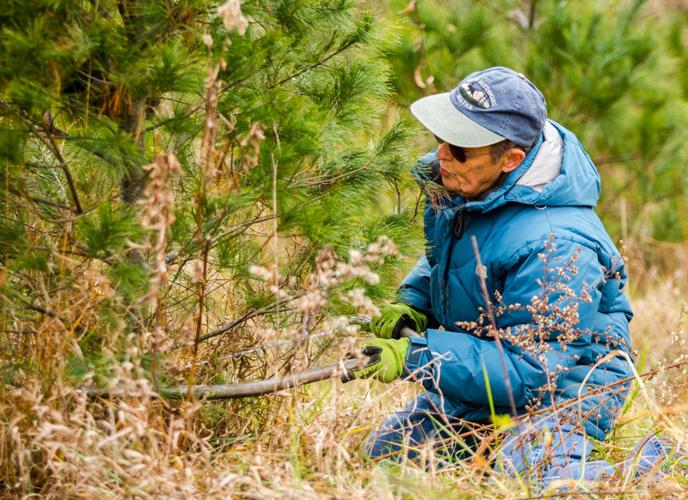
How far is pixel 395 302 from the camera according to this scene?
2.94 metres

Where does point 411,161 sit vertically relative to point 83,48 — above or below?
below

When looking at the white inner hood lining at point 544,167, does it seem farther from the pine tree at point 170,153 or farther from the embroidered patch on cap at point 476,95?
the pine tree at point 170,153

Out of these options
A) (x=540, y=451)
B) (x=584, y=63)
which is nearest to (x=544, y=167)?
(x=540, y=451)

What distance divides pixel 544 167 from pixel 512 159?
11 cm

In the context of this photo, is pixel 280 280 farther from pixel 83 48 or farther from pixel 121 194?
pixel 83 48

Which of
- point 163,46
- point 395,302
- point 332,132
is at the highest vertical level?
point 163,46

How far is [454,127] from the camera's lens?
8.88 ft

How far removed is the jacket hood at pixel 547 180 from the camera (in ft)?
8.75

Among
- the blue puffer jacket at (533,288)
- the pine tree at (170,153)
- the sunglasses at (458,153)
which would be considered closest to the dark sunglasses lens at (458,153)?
the sunglasses at (458,153)

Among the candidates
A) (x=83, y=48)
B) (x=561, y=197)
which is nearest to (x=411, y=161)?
(x=561, y=197)

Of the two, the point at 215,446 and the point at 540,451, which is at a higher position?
the point at 215,446

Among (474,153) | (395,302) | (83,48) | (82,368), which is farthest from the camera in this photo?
(395,302)

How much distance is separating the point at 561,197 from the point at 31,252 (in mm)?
1571

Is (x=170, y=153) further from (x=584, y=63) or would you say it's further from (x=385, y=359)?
(x=584, y=63)
